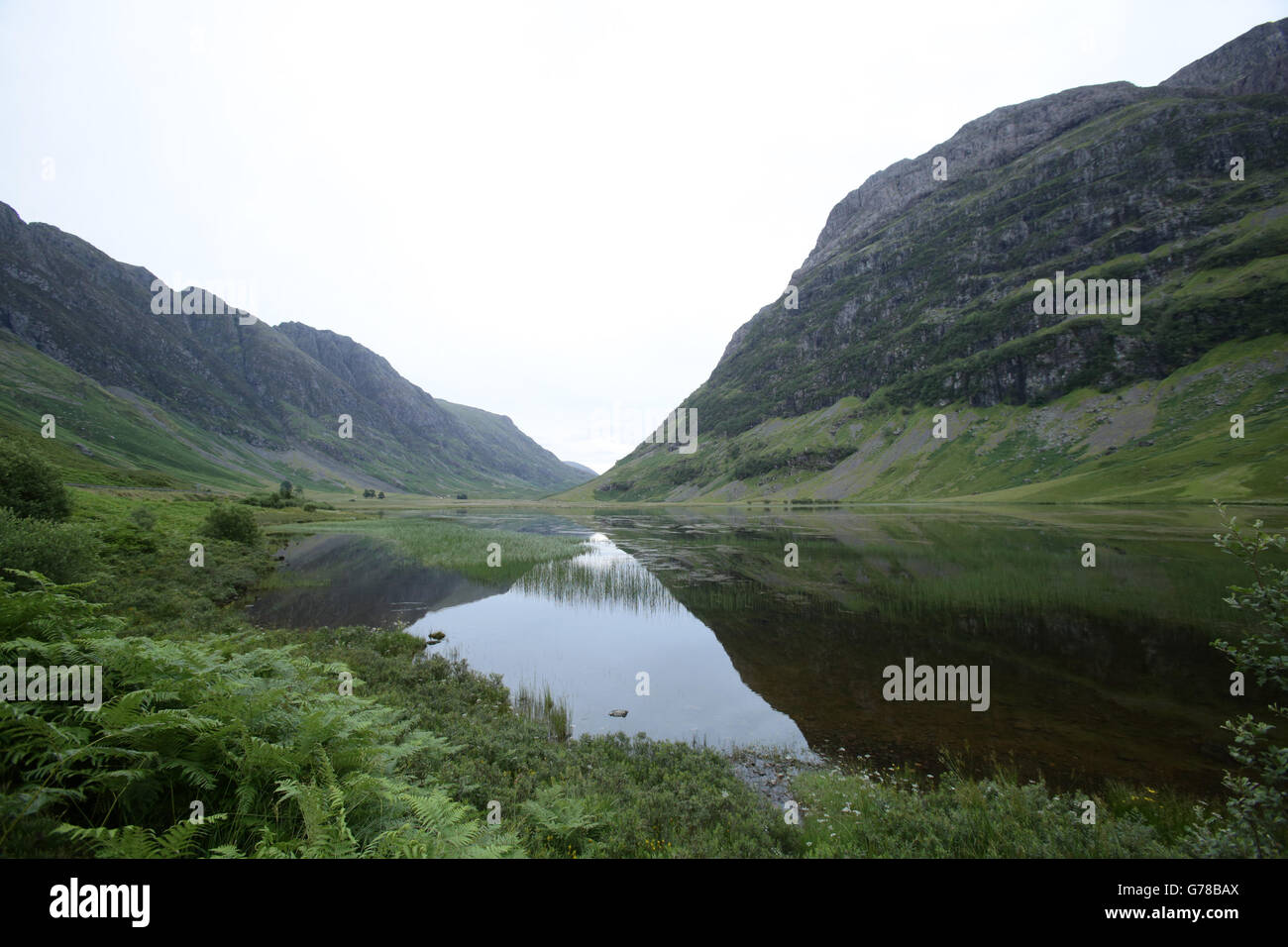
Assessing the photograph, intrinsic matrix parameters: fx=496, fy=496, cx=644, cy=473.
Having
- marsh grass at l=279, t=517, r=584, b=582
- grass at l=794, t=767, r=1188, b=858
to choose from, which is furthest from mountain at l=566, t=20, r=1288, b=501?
grass at l=794, t=767, r=1188, b=858

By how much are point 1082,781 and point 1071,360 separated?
19470 centimetres

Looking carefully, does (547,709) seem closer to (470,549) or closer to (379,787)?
(379,787)

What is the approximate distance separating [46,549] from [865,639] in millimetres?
30358

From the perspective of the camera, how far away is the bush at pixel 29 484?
82.2 ft

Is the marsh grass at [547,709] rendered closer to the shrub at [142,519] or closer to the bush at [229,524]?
the shrub at [142,519]

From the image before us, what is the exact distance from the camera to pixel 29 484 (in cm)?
2617

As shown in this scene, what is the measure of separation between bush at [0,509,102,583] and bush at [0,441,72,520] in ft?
39.8

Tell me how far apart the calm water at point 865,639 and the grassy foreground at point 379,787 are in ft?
8.12

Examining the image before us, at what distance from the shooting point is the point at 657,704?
1667 cm

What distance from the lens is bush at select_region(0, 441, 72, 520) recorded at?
25047mm

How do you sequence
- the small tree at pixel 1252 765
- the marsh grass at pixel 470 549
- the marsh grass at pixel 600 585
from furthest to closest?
the marsh grass at pixel 470 549 → the marsh grass at pixel 600 585 → the small tree at pixel 1252 765

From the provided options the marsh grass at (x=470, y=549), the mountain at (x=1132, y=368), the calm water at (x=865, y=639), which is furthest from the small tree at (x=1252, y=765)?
the mountain at (x=1132, y=368)

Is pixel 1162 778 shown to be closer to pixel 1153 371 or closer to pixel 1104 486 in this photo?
pixel 1104 486
